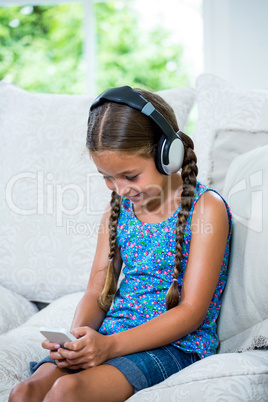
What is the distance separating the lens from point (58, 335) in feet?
3.15

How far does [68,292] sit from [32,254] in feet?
0.54

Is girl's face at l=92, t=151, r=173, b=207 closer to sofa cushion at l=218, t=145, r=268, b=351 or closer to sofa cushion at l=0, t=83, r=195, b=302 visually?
sofa cushion at l=218, t=145, r=268, b=351

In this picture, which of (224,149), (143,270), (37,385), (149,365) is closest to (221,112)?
(224,149)

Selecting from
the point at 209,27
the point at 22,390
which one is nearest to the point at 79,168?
the point at 22,390

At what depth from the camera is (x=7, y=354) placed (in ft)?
3.52

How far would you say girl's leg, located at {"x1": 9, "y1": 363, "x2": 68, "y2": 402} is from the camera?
930 millimetres

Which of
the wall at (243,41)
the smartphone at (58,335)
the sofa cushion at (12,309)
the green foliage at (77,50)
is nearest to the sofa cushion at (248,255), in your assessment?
the smartphone at (58,335)

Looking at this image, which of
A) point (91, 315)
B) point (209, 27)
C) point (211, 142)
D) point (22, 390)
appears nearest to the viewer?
point (22, 390)

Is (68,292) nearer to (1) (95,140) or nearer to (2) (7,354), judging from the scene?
(2) (7,354)

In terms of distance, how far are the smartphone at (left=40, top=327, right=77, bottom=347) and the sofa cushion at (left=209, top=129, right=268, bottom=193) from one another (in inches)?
24.8

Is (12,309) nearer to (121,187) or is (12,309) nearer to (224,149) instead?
(121,187)

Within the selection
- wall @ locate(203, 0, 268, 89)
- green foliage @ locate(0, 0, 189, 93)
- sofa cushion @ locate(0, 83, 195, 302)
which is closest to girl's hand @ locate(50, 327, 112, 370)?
sofa cushion @ locate(0, 83, 195, 302)

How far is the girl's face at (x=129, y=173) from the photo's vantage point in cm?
107

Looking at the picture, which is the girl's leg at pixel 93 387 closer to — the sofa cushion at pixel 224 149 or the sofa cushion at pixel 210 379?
the sofa cushion at pixel 210 379
